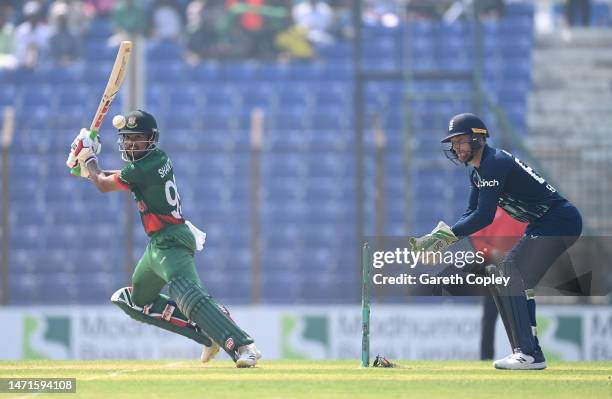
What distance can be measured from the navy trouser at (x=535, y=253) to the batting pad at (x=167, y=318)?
2.11 metres

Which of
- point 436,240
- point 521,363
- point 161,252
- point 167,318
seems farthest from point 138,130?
point 521,363

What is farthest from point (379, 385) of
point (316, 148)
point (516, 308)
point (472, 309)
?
point (316, 148)

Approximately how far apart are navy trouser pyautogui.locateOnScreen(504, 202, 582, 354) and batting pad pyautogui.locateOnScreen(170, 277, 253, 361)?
1674mm

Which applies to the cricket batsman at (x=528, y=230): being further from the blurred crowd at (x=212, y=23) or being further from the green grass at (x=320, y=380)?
the blurred crowd at (x=212, y=23)

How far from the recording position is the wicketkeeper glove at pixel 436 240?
8.34 metres

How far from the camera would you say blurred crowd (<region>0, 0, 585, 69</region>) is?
61.8ft

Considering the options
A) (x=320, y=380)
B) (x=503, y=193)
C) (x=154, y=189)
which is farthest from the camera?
(x=154, y=189)

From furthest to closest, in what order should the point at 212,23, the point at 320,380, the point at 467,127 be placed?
1. the point at 212,23
2. the point at 467,127
3. the point at 320,380

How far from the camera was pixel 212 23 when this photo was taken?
743 inches

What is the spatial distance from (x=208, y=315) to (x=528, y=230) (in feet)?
6.89

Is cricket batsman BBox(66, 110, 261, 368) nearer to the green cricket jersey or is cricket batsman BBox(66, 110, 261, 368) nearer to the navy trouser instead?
the green cricket jersey

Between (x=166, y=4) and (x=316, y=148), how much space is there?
487cm

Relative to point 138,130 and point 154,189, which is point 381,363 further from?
point 138,130

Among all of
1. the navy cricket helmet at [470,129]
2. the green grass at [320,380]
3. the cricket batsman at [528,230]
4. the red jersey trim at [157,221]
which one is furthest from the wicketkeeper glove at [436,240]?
the red jersey trim at [157,221]
